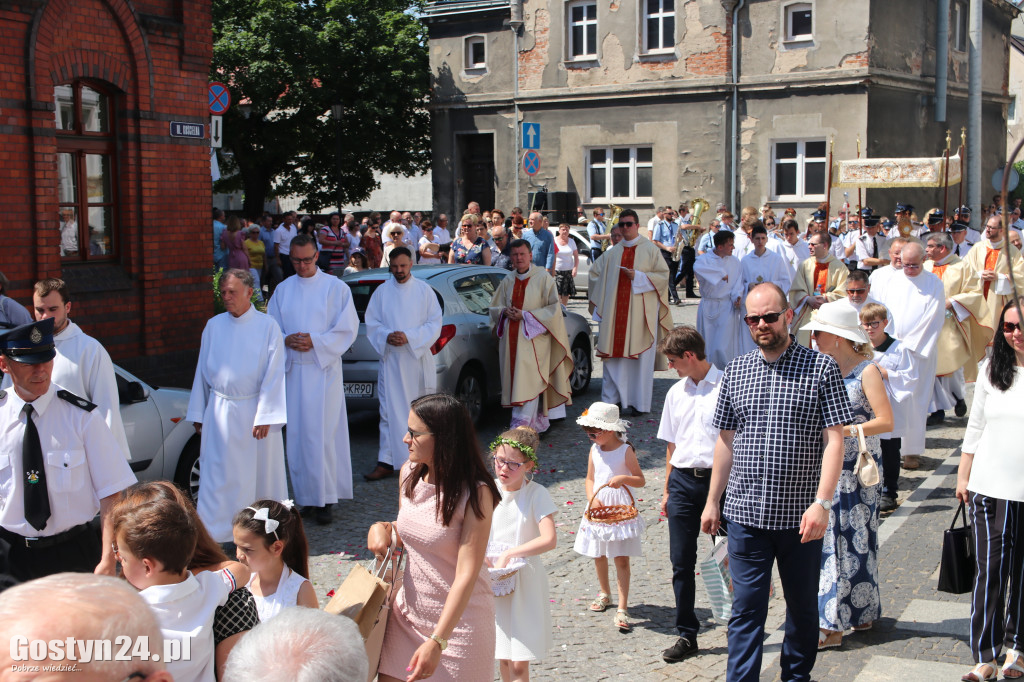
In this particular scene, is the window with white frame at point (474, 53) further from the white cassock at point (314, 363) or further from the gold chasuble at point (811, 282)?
the white cassock at point (314, 363)

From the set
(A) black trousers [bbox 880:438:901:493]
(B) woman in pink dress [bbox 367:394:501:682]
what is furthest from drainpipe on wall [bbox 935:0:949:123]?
(B) woman in pink dress [bbox 367:394:501:682]

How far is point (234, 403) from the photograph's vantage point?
7.05 metres

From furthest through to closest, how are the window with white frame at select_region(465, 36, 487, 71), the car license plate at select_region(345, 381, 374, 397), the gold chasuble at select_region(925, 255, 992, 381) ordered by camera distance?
the window with white frame at select_region(465, 36, 487, 71), the gold chasuble at select_region(925, 255, 992, 381), the car license plate at select_region(345, 381, 374, 397)

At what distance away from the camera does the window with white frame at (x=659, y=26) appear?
28812mm

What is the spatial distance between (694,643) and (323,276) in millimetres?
4124

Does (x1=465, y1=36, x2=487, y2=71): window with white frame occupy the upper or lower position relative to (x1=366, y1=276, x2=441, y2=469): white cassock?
upper

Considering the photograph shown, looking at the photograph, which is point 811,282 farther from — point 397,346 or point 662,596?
point 662,596

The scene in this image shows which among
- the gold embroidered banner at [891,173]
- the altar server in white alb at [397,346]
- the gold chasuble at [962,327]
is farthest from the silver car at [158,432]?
the gold embroidered banner at [891,173]

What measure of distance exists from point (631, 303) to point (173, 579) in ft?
29.6

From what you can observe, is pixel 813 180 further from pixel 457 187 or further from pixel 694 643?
pixel 694 643

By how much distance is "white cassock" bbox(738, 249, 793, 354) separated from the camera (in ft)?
39.9

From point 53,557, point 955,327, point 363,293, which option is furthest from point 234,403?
point 955,327

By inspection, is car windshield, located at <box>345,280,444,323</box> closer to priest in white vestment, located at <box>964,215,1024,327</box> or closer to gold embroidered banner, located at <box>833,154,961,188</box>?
priest in white vestment, located at <box>964,215,1024,327</box>

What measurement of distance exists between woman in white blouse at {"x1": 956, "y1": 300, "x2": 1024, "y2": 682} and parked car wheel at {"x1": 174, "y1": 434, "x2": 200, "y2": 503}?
17.1 feet
